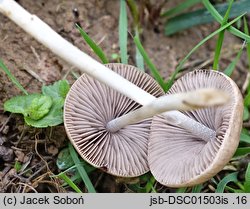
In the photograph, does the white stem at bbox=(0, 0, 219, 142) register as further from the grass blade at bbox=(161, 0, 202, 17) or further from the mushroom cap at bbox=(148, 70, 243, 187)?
the grass blade at bbox=(161, 0, 202, 17)

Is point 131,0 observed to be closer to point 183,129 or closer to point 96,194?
point 183,129

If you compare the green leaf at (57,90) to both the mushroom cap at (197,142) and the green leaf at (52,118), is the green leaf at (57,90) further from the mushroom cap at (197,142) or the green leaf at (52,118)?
the mushroom cap at (197,142)

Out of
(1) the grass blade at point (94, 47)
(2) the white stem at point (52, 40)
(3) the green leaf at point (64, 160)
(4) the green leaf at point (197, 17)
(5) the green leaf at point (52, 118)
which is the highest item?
(4) the green leaf at point (197, 17)

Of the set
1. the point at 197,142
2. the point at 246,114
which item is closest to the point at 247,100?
the point at 246,114

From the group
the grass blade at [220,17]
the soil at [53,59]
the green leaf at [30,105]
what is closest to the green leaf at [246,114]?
the soil at [53,59]

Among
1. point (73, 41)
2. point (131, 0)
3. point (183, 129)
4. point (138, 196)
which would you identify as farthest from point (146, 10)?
point (138, 196)

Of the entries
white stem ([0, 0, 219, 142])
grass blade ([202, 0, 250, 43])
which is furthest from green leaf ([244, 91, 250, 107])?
white stem ([0, 0, 219, 142])
